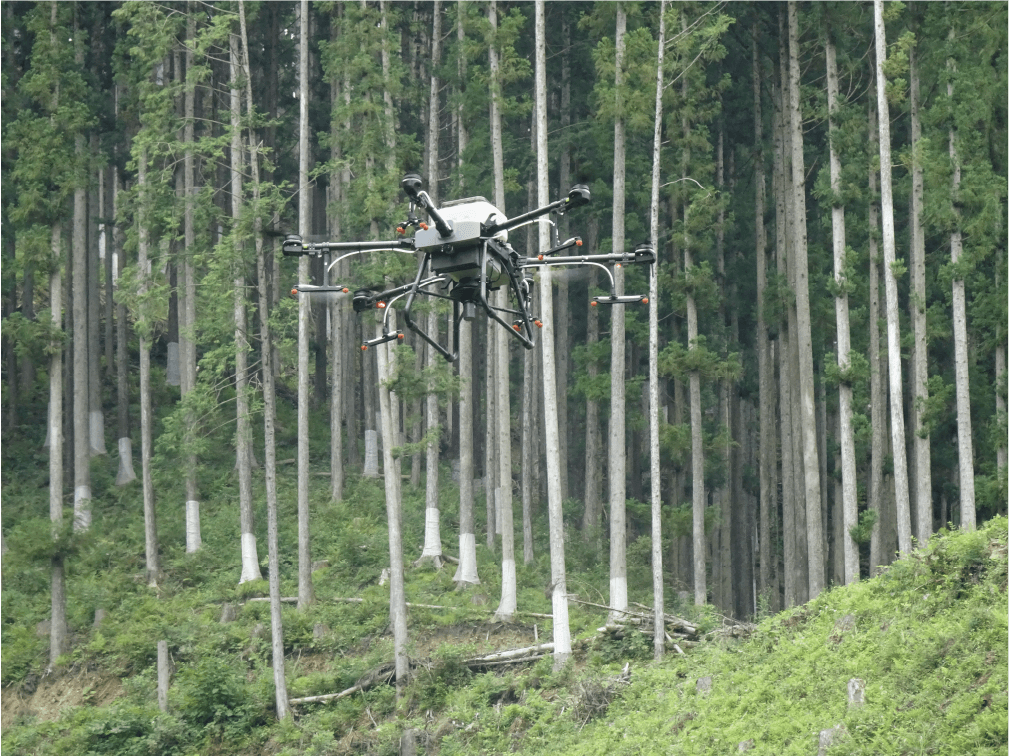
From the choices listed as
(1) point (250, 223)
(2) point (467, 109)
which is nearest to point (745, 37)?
(2) point (467, 109)

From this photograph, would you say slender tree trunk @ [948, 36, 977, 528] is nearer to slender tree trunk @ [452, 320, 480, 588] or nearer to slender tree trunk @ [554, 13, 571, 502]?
slender tree trunk @ [452, 320, 480, 588]

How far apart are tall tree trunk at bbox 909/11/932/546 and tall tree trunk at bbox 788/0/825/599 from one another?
1.81m

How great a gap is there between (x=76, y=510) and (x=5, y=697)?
469 cm

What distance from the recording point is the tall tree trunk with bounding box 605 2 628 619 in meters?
24.3

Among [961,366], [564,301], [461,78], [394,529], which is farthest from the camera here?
[564,301]

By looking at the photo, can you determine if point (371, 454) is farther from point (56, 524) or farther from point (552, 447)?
point (552, 447)

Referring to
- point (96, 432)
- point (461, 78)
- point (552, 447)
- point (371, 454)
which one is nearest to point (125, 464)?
point (96, 432)

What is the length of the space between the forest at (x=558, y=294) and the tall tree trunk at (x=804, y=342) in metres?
0.07

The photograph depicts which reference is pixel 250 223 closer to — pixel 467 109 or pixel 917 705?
pixel 467 109

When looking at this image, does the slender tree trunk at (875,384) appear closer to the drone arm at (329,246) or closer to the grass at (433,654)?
the grass at (433,654)

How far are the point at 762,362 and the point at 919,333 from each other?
18.0 ft

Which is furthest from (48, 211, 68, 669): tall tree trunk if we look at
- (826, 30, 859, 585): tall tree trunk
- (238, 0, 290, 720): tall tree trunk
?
(826, 30, 859, 585): tall tree trunk

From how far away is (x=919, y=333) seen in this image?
84.2 ft

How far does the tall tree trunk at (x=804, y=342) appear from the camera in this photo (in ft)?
82.4
